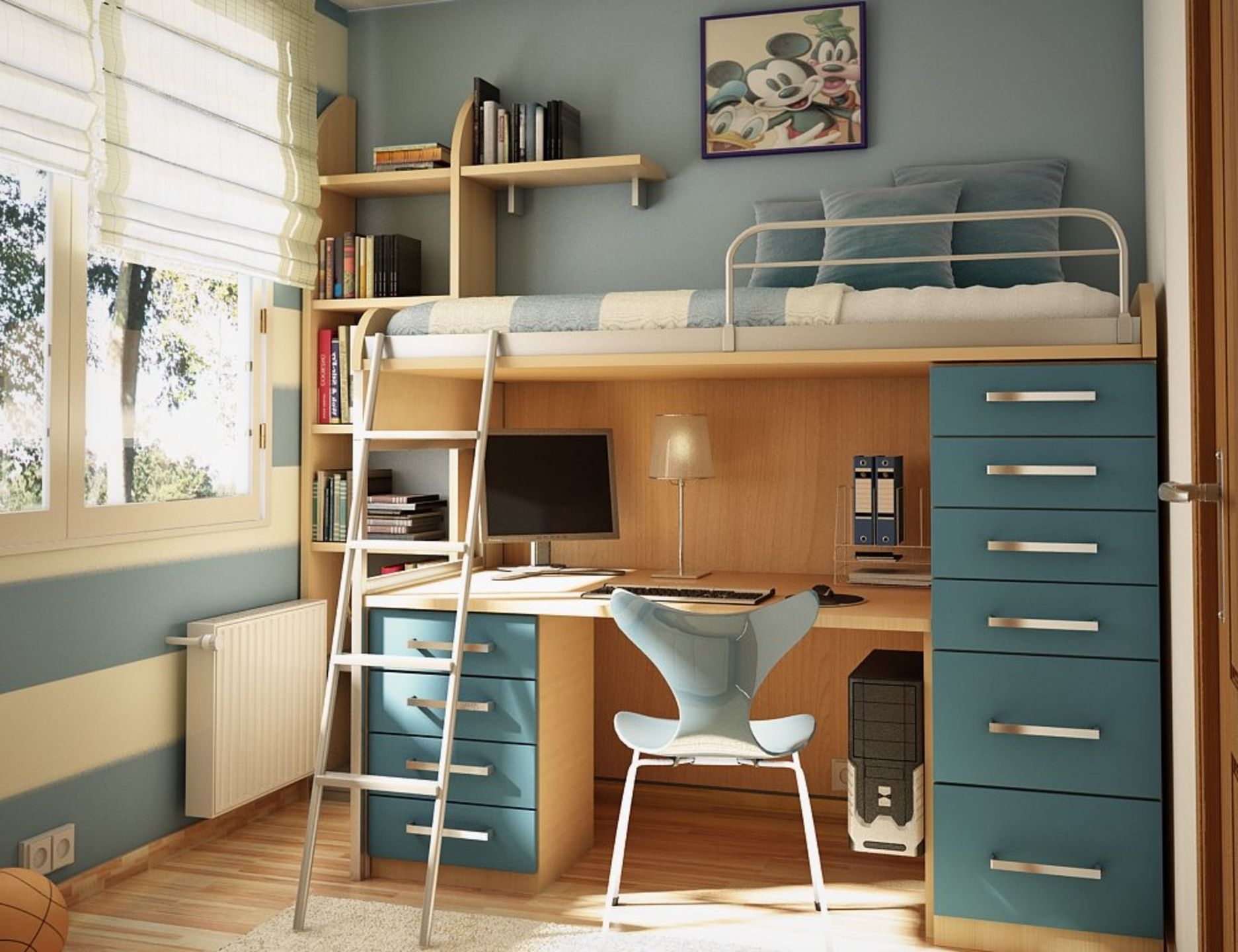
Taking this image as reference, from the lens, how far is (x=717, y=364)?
305cm

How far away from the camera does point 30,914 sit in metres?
2.48

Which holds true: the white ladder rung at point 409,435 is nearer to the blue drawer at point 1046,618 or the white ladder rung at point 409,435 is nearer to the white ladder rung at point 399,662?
the white ladder rung at point 399,662

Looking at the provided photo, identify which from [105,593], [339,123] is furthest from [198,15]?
[105,593]

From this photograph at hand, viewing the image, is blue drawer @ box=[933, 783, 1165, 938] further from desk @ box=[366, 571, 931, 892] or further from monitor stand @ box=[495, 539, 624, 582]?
monitor stand @ box=[495, 539, 624, 582]

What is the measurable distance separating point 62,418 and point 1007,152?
111 inches

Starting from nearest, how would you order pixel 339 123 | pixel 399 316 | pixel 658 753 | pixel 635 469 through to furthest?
pixel 658 753
pixel 399 316
pixel 635 469
pixel 339 123

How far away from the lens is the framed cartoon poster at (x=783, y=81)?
3.84 metres

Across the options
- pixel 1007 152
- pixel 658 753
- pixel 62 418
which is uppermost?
pixel 1007 152

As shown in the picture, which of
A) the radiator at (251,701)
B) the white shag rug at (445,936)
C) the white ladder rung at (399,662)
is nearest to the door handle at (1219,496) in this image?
the white shag rug at (445,936)

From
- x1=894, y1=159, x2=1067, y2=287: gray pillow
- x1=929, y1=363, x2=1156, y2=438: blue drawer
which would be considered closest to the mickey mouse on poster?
x1=894, y1=159, x2=1067, y2=287: gray pillow

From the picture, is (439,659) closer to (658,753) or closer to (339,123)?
(658,753)

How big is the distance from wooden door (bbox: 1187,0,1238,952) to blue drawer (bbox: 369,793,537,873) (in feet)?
5.66

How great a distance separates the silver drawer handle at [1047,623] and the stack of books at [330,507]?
2.16m

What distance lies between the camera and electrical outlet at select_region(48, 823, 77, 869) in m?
3.04
